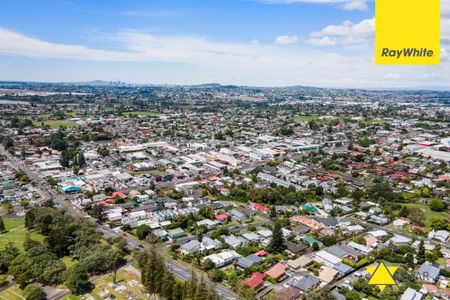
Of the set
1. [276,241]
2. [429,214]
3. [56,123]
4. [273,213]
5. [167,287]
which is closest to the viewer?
[167,287]

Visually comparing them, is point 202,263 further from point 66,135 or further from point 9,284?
point 66,135

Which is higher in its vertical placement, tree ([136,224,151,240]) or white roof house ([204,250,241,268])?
tree ([136,224,151,240])

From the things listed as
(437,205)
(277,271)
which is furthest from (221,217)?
(437,205)

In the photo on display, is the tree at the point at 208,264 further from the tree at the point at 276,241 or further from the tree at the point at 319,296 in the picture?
the tree at the point at 319,296

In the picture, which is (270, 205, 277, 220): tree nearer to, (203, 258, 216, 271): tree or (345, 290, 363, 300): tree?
(203, 258, 216, 271): tree

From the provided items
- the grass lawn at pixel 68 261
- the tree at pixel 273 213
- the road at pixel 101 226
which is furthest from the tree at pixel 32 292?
the tree at pixel 273 213

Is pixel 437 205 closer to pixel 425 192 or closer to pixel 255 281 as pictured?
pixel 425 192

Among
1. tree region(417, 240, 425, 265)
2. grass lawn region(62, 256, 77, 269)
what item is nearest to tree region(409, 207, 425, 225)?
tree region(417, 240, 425, 265)
